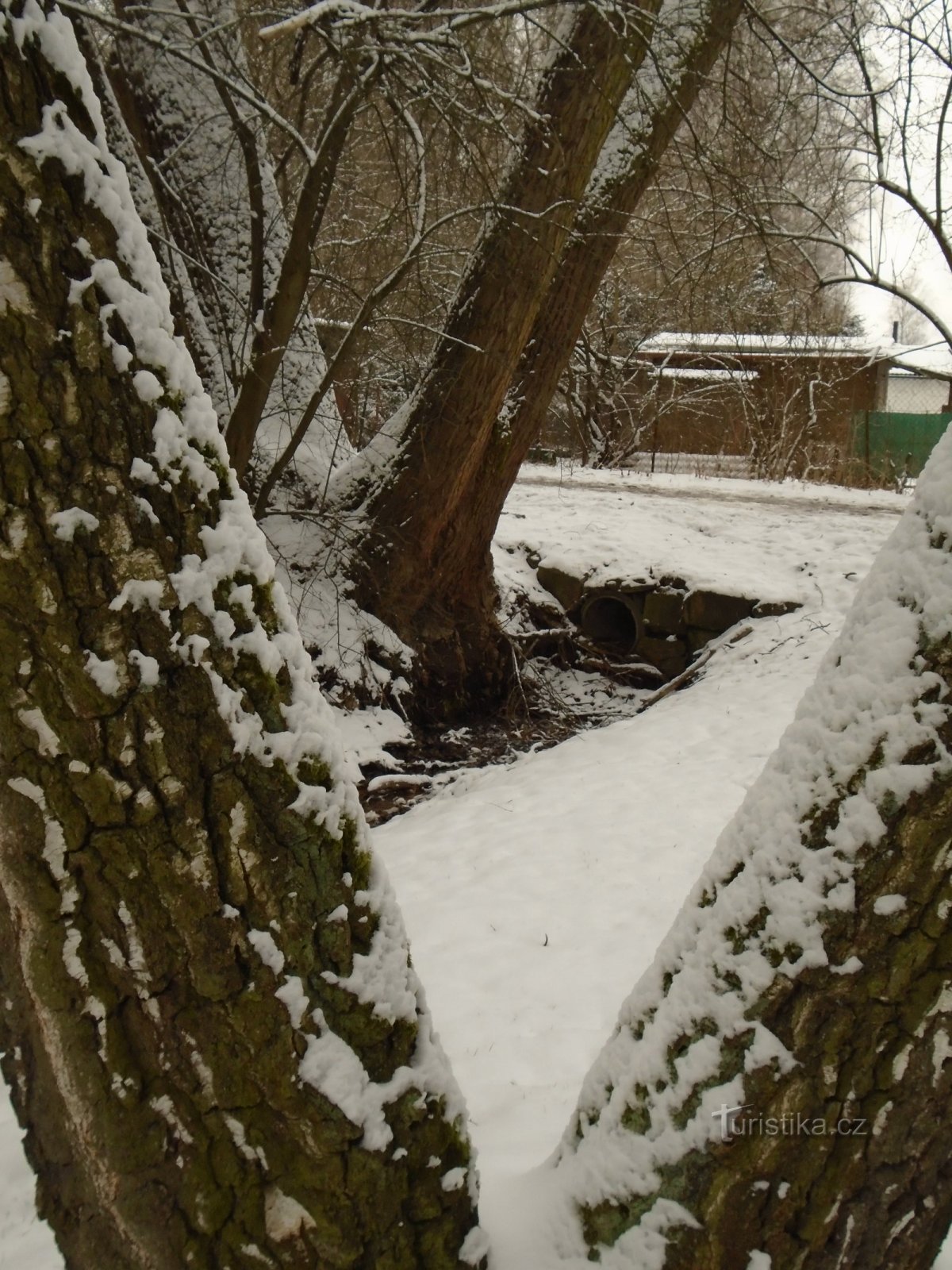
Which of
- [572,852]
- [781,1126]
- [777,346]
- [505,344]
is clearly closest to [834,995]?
[781,1126]

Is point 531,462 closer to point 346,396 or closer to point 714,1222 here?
point 346,396

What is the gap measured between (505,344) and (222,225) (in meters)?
1.80

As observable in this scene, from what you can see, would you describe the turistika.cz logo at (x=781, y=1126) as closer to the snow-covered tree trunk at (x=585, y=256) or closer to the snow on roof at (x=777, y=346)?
the snow-covered tree trunk at (x=585, y=256)

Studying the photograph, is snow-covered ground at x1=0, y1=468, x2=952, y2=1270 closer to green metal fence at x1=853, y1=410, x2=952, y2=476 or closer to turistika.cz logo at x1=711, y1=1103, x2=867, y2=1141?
turistika.cz logo at x1=711, y1=1103, x2=867, y2=1141

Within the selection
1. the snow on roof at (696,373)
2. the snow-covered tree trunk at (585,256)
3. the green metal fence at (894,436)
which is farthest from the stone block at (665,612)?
the green metal fence at (894,436)

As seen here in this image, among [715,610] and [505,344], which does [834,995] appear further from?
[715,610]

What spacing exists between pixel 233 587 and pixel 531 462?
15.6 meters

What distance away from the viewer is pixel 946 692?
1.03m

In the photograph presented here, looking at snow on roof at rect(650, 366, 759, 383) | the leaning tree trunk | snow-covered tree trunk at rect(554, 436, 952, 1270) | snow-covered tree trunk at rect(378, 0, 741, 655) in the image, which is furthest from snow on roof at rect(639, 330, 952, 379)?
the leaning tree trunk

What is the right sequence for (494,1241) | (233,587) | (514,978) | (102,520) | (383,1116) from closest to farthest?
(102,520), (233,587), (383,1116), (494,1241), (514,978)

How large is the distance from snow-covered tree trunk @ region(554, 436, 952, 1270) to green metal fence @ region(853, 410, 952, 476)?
1585 centimetres

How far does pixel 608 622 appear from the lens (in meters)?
7.91

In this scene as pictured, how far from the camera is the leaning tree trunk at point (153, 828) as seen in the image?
3.21 ft

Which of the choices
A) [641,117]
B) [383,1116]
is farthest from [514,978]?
[641,117]
